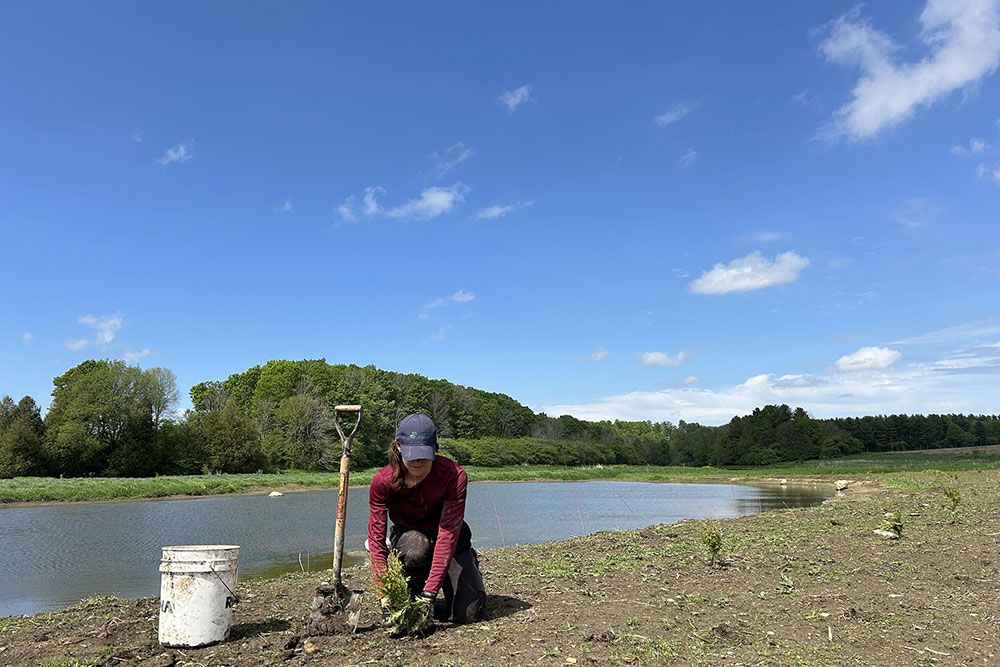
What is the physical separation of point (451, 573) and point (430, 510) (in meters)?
0.51

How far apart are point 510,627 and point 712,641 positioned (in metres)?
1.46

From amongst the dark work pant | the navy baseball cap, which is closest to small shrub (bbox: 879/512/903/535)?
the dark work pant

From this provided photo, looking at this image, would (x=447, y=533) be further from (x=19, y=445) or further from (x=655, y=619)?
(x=19, y=445)

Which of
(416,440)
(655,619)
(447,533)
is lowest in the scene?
(655,619)

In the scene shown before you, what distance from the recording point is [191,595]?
15.4 feet

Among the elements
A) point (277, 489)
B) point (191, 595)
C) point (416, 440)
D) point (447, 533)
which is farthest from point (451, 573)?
point (277, 489)

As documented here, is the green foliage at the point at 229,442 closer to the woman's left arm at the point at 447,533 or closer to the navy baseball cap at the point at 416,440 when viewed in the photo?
the woman's left arm at the point at 447,533

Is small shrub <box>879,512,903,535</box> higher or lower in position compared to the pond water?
higher

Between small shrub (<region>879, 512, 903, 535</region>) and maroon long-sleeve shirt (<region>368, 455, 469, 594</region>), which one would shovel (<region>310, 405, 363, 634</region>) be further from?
small shrub (<region>879, 512, 903, 535</region>)

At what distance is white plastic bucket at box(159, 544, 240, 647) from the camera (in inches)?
184

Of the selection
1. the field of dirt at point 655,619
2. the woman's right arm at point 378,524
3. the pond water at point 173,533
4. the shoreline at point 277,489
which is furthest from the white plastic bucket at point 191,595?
the shoreline at point 277,489

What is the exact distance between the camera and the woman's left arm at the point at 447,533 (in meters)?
4.77

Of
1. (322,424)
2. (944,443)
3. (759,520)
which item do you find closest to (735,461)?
(944,443)

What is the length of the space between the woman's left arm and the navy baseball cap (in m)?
0.42
